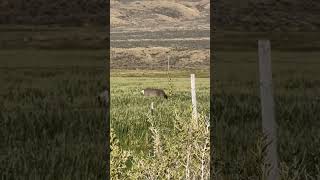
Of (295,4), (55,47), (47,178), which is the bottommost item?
(47,178)

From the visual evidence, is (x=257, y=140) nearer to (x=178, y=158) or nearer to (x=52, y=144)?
(x=178, y=158)

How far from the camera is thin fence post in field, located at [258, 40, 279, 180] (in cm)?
609

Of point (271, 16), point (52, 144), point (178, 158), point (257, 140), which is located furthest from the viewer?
point (271, 16)

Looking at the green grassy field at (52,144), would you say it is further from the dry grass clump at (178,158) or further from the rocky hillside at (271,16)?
the rocky hillside at (271,16)

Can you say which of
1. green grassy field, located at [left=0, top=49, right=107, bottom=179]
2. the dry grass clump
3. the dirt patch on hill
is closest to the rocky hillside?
the dirt patch on hill

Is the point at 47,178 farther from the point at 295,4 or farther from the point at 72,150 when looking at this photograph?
the point at 295,4

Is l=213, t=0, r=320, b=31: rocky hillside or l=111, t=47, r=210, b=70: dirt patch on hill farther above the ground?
l=213, t=0, r=320, b=31: rocky hillside

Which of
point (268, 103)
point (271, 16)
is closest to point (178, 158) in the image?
point (268, 103)

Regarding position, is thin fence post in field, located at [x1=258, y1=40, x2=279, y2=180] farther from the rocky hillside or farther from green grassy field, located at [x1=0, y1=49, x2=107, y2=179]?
the rocky hillside

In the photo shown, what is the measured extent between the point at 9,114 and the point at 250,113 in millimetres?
5192

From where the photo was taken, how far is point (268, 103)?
20.5 feet

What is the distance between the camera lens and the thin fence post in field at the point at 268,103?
6.09 metres

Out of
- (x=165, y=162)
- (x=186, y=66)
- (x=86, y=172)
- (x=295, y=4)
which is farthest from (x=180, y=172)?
(x=295, y=4)

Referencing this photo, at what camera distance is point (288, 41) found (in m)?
92.3
